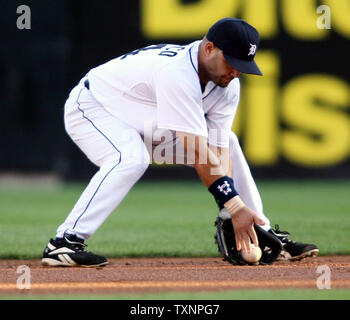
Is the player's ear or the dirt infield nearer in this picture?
the dirt infield

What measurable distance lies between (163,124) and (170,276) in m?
0.78

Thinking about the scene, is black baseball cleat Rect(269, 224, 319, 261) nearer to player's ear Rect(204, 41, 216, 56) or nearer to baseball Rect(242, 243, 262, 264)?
baseball Rect(242, 243, 262, 264)

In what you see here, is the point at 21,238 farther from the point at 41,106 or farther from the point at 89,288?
the point at 41,106

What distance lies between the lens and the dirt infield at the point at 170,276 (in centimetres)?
401

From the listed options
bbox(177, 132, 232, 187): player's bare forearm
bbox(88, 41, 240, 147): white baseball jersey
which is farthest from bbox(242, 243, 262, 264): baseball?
bbox(88, 41, 240, 147): white baseball jersey

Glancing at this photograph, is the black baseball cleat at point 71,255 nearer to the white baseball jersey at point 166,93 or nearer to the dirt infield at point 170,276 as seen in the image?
the dirt infield at point 170,276

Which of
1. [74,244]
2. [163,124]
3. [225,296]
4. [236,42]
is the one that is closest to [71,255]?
[74,244]

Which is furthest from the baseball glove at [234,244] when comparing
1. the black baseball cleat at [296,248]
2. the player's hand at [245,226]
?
the player's hand at [245,226]

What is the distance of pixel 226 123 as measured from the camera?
5031mm

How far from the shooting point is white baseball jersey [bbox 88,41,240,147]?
14.6ft

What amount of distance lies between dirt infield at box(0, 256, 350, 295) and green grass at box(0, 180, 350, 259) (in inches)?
21.1

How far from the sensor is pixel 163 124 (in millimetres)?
4477

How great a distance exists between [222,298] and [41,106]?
334 inches
